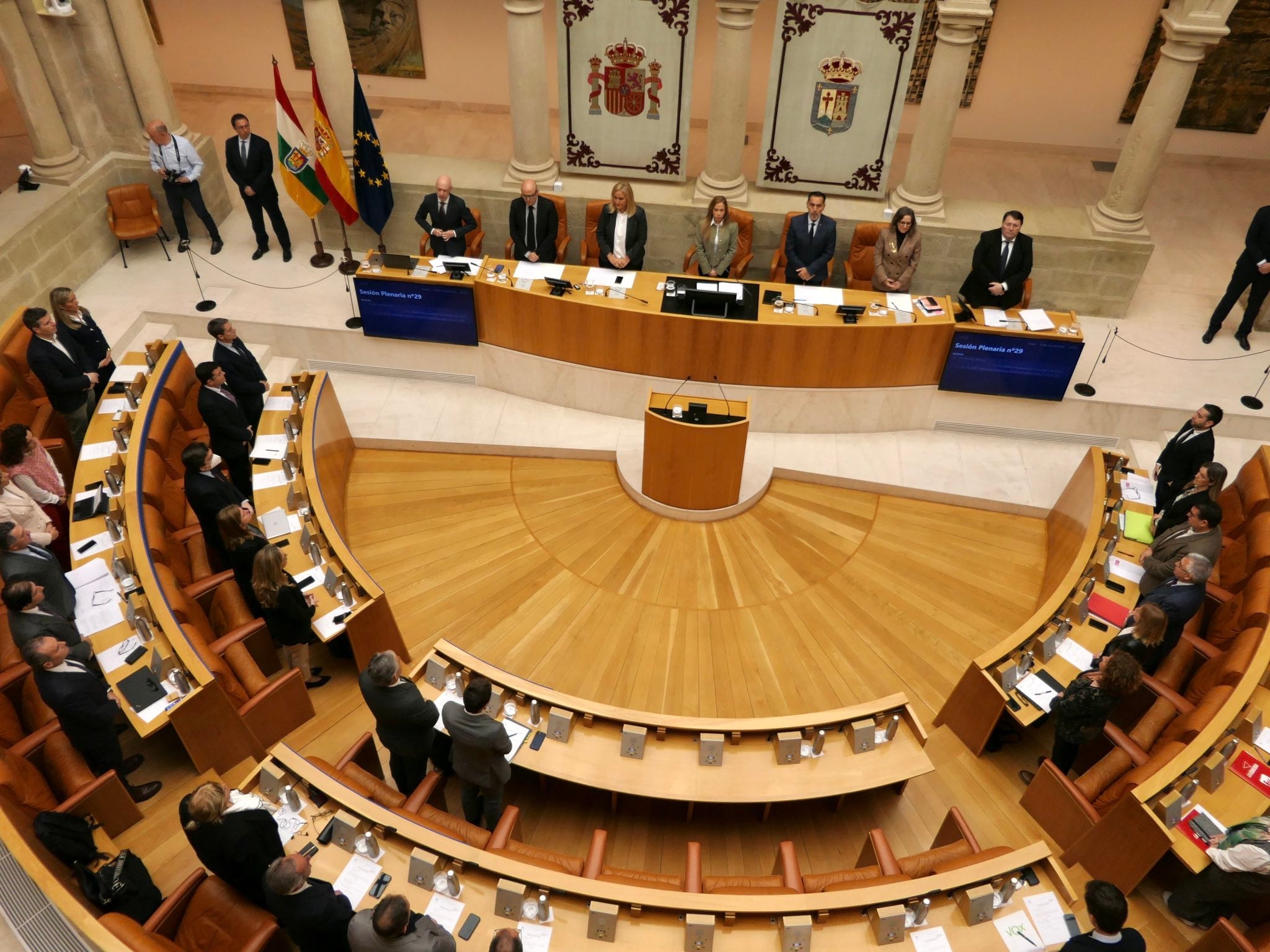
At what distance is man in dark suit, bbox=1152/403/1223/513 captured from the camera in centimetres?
659

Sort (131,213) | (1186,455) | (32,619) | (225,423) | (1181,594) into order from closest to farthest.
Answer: (32,619), (1181,594), (1186,455), (225,423), (131,213)

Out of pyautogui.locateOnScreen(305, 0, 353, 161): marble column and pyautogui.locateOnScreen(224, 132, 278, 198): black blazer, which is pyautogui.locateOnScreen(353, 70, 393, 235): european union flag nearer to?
pyautogui.locateOnScreen(305, 0, 353, 161): marble column

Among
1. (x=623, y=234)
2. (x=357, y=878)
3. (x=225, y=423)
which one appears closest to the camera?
(x=357, y=878)

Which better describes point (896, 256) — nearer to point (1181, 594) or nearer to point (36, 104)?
point (1181, 594)

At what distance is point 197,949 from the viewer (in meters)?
4.41

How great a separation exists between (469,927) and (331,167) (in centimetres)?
738

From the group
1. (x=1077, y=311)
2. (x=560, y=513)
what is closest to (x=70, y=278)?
(x=560, y=513)

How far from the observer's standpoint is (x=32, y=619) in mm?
5152

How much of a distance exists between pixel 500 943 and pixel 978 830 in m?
3.26

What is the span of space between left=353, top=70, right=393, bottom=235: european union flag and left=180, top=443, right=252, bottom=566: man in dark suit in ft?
13.6

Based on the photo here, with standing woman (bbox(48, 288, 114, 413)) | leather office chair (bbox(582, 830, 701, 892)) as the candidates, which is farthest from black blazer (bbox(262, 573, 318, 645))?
standing woman (bbox(48, 288, 114, 413))

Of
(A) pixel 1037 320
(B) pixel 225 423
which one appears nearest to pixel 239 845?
(B) pixel 225 423

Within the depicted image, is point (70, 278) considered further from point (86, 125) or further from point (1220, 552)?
point (1220, 552)

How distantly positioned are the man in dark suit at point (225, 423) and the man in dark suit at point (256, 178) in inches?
133
